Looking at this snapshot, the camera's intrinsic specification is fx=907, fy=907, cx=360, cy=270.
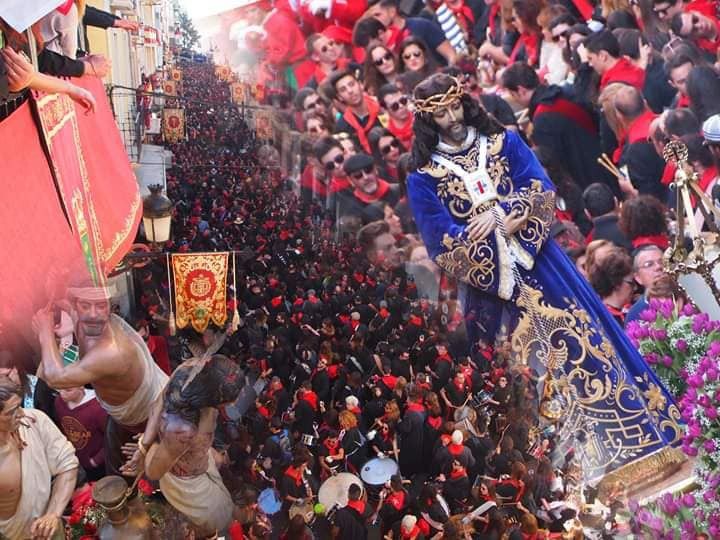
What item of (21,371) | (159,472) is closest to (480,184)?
(159,472)

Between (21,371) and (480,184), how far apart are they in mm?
3360

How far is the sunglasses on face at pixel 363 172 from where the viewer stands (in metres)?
6.49

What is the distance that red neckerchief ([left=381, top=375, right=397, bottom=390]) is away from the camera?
607cm

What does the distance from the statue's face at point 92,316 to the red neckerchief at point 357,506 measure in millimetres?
1984

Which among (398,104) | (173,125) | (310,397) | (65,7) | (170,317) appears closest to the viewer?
(65,7)

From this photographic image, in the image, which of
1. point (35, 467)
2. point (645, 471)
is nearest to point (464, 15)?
point (645, 471)

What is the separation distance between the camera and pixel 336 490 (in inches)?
214

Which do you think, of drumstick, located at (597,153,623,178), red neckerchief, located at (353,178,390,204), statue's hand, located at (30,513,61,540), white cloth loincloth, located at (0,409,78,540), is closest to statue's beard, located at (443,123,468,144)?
red neckerchief, located at (353,178,390,204)

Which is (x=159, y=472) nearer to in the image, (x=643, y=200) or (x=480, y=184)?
(x=480, y=184)

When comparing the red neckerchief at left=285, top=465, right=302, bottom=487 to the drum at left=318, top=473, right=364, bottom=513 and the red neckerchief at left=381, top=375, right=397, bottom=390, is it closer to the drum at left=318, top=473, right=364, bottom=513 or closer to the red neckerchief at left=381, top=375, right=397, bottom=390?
the drum at left=318, top=473, right=364, bottom=513

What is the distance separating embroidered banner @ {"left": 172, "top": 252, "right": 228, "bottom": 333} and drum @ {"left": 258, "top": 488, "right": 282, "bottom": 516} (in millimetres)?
1046

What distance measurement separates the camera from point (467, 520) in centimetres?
540

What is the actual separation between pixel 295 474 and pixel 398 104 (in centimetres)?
272

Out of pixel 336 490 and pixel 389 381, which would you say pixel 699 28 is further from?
pixel 336 490
